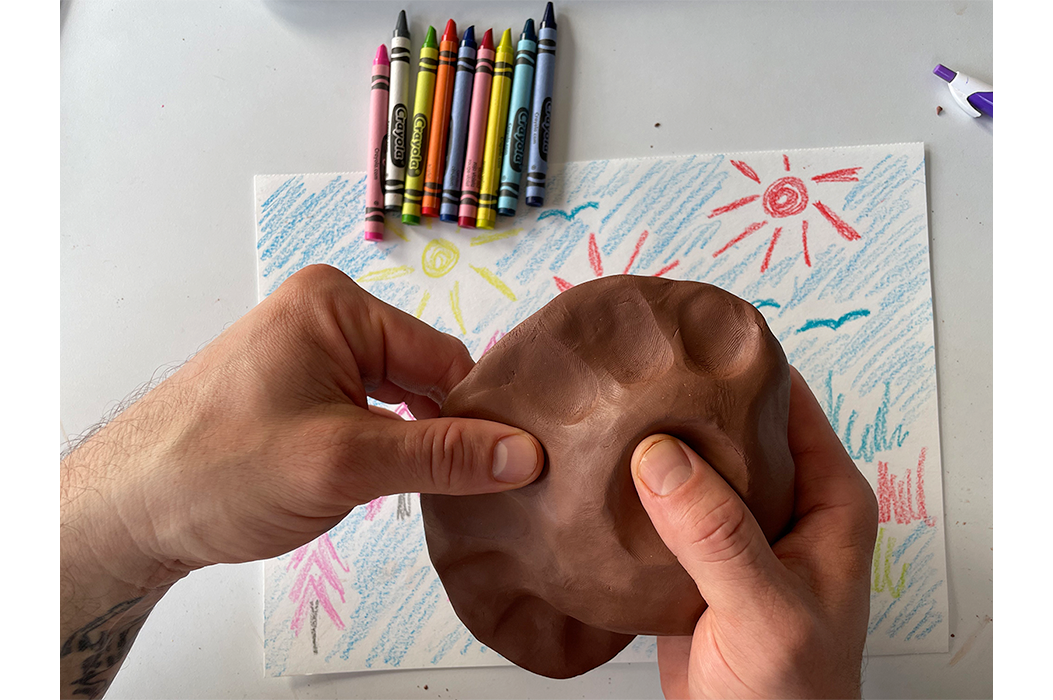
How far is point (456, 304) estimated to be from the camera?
1.82 metres

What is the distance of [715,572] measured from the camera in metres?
0.95

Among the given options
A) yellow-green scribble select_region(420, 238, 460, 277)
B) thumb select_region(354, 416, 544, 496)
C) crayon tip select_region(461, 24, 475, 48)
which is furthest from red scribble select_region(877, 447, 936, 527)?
crayon tip select_region(461, 24, 475, 48)

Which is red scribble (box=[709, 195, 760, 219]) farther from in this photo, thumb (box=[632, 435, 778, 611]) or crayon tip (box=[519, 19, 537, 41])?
thumb (box=[632, 435, 778, 611])

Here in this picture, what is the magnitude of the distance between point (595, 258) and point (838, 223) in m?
0.61

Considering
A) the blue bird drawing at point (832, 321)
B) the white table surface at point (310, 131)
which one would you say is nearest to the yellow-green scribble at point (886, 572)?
the white table surface at point (310, 131)

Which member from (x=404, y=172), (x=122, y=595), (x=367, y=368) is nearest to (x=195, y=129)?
(x=404, y=172)

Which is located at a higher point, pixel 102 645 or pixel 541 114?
pixel 541 114

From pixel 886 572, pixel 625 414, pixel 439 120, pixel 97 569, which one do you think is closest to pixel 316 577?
pixel 97 569

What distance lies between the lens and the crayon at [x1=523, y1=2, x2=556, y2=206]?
181cm

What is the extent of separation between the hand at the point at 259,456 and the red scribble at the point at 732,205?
1.01 m

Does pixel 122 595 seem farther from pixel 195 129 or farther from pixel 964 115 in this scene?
pixel 964 115

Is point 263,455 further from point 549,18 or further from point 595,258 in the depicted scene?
point 549,18

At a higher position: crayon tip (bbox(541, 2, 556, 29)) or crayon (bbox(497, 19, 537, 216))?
crayon tip (bbox(541, 2, 556, 29))

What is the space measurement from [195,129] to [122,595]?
126cm
